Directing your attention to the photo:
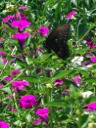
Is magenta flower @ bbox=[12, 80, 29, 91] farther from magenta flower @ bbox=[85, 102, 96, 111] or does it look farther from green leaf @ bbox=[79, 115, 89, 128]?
green leaf @ bbox=[79, 115, 89, 128]

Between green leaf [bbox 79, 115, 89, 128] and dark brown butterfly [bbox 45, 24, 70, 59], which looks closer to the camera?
green leaf [bbox 79, 115, 89, 128]

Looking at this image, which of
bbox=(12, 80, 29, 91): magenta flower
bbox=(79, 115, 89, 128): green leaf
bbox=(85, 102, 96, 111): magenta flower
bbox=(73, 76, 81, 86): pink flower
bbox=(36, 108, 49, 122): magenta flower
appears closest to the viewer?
bbox=(79, 115, 89, 128): green leaf

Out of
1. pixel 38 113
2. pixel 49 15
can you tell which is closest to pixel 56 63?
pixel 38 113

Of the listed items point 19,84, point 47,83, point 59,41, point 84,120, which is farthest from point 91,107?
point 59,41

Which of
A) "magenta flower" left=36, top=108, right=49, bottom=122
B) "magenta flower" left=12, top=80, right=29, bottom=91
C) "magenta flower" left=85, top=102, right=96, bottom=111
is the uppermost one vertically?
"magenta flower" left=85, top=102, right=96, bottom=111

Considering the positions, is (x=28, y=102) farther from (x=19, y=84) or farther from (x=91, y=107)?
(x=91, y=107)

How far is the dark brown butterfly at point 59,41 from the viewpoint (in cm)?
193

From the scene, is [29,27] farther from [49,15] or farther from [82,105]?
[49,15]

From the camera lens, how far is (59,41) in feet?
6.44

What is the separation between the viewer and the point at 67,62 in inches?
77.2

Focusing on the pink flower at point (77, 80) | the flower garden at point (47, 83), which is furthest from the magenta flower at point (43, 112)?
the pink flower at point (77, 80)

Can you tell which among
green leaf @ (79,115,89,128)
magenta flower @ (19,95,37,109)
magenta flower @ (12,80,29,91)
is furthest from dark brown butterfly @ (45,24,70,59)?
green leaf @ (79,115,89,128)

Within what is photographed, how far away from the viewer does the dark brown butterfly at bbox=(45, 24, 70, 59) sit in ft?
6.32

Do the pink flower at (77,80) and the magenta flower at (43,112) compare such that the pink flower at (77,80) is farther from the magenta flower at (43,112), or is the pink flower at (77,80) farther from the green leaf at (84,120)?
the green leaf at (84,120)
